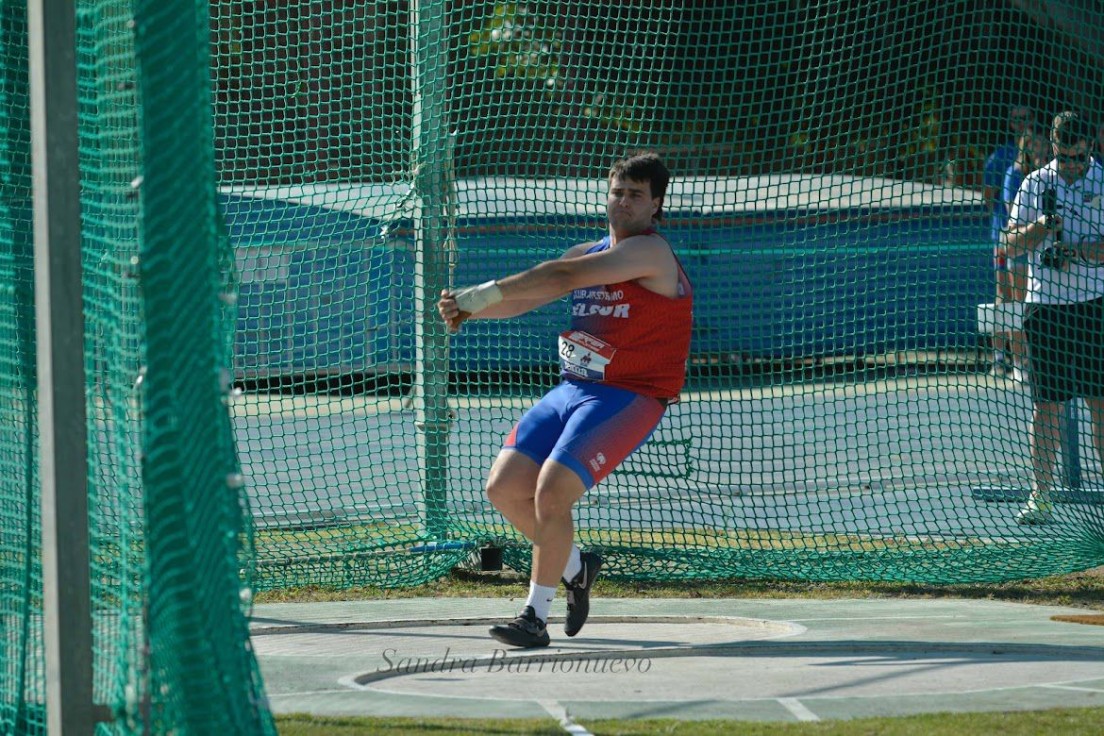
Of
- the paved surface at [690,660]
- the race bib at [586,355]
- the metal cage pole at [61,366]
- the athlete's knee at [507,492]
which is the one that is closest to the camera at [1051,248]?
the paved surface at [690,660]

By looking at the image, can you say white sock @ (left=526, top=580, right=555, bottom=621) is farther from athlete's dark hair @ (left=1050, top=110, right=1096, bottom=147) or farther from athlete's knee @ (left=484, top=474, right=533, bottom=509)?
athlete's dark hair @ (left=1050, top=110, right=1096, bottom=147)

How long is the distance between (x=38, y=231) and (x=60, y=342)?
29 centimetres

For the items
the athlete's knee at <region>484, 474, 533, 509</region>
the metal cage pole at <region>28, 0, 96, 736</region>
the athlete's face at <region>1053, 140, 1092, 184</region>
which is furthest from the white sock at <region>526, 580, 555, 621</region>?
the athlete's face at <region>1053, 140, 1092, 184</region>

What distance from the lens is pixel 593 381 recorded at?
5.99 metres

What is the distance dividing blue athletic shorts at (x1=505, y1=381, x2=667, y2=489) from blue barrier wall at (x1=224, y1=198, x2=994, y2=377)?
2899 mm

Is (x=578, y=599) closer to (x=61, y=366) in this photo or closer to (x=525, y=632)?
(x=525, y=632)

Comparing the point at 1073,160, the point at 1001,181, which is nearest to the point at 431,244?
the point at 1073,160

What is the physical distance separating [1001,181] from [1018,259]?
1797mm

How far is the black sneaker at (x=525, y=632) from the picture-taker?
5.61m

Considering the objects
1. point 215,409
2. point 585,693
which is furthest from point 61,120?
point 585,693

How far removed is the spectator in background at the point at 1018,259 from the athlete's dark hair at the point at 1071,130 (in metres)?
0.23

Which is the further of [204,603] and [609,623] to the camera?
[609,623]

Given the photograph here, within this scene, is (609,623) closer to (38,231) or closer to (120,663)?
(120,663)

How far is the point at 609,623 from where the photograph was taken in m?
6.37
